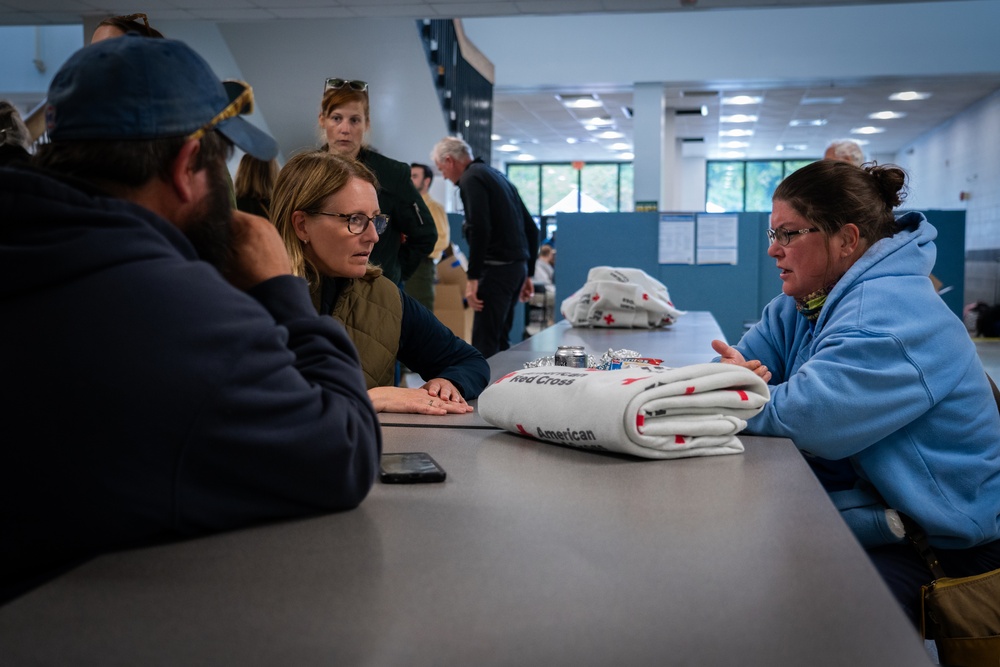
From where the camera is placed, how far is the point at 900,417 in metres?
1.47

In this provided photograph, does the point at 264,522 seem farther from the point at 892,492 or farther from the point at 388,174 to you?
the point at 388,174

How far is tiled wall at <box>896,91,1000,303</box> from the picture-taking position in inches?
453

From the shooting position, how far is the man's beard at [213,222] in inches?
39.4

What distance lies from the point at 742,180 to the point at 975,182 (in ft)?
28.3

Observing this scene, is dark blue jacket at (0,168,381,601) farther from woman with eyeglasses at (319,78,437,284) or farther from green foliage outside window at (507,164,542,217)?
green foliage outside window at (507,164,542,217)

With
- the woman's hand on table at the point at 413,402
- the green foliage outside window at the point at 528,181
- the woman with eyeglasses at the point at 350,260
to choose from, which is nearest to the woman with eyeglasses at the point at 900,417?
the woman's hand on table at the point at 413,402

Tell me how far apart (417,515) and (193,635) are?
34 cm

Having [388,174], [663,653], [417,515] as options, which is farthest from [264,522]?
[388,174]

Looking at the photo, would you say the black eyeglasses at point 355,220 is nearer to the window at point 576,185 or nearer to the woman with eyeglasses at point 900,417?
the woman with eyeglasses at point 900,417

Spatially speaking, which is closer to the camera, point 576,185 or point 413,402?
point 413,402

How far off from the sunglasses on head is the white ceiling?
5.91m

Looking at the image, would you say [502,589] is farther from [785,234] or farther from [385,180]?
[385,180]

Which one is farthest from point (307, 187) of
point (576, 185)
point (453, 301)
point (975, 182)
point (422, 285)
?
point (576, 185)

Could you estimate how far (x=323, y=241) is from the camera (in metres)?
1.99
